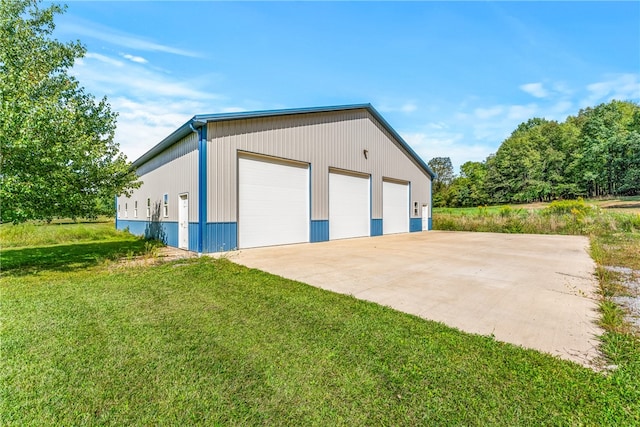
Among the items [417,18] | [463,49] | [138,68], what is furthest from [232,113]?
[463,49]

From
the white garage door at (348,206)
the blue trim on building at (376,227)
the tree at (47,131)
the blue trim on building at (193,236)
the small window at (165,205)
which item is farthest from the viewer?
the blue trim on building at (376,227)

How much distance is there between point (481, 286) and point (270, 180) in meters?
7.83

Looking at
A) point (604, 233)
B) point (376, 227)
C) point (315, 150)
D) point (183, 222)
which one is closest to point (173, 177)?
point (183, 222)

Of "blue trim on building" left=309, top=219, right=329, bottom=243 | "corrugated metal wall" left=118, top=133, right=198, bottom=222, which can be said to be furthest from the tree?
"blue trim on building" left=309, top=219, right=329, bottom=243

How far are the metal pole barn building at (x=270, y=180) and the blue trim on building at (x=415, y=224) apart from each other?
63.0 inches

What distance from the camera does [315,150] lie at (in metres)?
12.0

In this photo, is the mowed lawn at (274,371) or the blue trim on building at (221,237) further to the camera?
the blue trim on building at (221,237)

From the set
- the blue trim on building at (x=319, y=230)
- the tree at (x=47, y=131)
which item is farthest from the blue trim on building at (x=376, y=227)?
the tree at (x=47, y=131)

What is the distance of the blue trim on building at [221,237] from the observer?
880 cm

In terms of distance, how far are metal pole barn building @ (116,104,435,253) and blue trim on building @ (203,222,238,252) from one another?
0.03 meters

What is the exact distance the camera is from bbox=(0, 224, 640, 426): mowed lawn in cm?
184

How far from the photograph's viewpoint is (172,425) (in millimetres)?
1745

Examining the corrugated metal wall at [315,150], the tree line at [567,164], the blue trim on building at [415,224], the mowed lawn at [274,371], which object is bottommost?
the mowed lawn at [274,371]

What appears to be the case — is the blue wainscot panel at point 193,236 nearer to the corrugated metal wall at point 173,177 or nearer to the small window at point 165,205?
the corrugated metal wall at point 173,177
